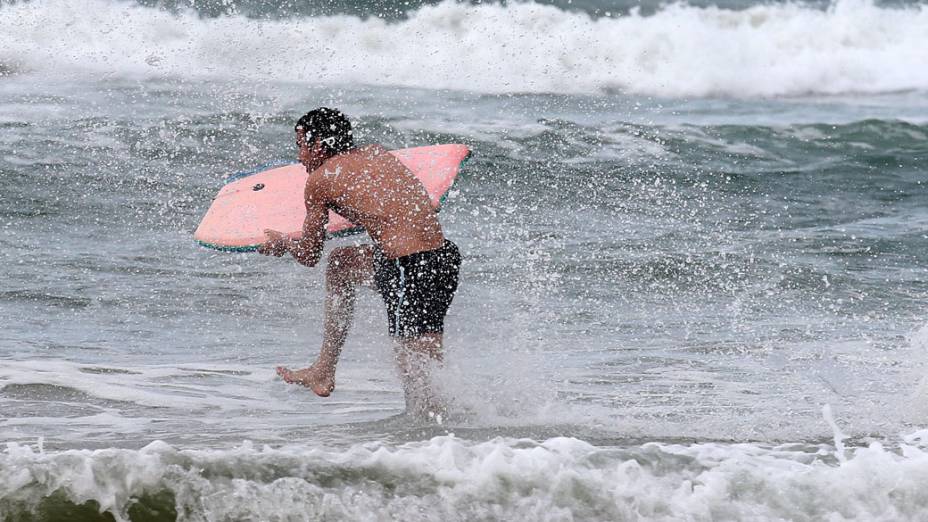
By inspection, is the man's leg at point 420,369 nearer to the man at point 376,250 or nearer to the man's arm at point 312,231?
the man at point 376,250

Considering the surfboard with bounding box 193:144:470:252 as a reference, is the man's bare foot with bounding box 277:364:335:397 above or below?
below

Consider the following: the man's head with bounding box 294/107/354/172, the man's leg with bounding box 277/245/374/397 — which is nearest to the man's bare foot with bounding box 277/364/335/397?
the man's leg with bounding box 277/245/374/397

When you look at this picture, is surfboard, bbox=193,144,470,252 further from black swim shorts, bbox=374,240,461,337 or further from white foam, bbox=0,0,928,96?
white foam, bbox=0,0,928,96

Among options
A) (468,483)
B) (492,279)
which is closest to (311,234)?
(468,483)

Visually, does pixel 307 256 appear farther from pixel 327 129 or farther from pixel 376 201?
pixel 327 129

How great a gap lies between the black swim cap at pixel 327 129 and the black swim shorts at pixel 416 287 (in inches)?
19.8

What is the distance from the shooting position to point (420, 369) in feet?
18.2

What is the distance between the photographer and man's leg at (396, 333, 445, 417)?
548cm

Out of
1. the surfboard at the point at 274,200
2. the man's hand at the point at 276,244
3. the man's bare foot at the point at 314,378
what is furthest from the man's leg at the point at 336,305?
the surfboard at the point at 274,200

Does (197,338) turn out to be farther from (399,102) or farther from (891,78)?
Result: (891,78)

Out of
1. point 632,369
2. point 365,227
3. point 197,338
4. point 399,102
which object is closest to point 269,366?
point 197,338

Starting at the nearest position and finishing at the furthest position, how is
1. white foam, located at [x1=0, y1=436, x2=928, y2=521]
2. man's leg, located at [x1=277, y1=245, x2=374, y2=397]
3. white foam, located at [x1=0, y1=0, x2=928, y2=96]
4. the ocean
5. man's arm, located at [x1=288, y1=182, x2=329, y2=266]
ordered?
white foam, located at [x1=0, y1=436, x2=928, y2=521] → the ocean → man's arm, located at [x1=288, y1=182, x2=329, y2=266] → man's leg, located at [x1=277, y1=245, x2=374, y2=397] → white foam, located at [x1=0, y1=0, x2=928, y2=96]

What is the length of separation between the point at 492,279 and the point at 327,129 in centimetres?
396

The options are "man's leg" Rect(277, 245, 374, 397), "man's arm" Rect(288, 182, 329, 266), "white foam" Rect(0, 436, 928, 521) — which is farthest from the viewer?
"man's leg" Rect(277, 245, 374, 397)
